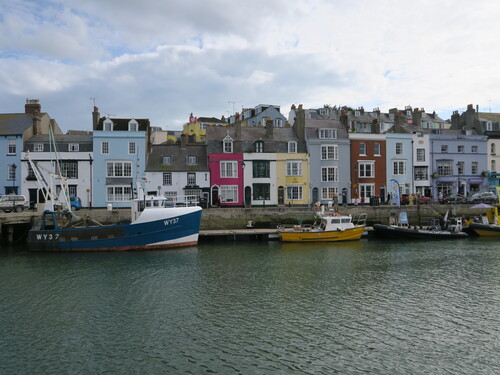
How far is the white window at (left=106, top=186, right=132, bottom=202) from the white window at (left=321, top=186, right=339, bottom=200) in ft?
74.2

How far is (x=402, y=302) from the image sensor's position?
18703mm

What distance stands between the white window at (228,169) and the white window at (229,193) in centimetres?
128

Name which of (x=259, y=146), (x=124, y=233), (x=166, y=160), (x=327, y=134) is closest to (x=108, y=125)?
(x=166, y=160)

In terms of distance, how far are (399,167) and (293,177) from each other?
14284 mm

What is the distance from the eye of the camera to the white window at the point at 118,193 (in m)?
46.0

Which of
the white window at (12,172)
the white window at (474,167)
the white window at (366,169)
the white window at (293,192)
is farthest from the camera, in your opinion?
the white window at (474,167)

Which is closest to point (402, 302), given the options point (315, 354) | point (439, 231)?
point (315, 354)

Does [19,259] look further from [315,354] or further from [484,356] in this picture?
[484,356]

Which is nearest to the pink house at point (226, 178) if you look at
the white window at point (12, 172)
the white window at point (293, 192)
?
the white window at point (293, 192)

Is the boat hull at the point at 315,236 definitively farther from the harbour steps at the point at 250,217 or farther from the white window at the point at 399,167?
the white window at the point at 399,167

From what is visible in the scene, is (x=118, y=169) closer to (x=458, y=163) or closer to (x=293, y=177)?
(x=293, y=177)

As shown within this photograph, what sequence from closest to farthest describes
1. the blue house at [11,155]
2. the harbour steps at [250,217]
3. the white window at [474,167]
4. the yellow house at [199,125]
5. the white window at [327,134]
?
the harbour steps at [250,217] < the blue house at [11,155] < the white window at [327,134] < the white window at [474,167] < the yellow house at [199,125]

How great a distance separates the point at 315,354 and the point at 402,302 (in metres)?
7.15

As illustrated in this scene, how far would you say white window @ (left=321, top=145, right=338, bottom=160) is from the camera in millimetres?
50094
